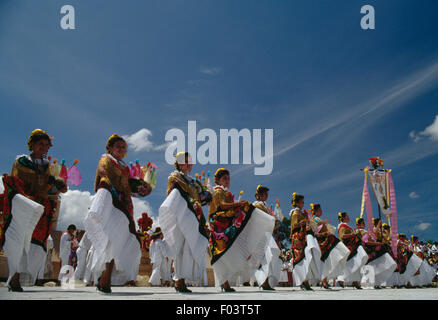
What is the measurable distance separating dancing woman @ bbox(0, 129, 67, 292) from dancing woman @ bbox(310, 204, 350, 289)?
243 inches

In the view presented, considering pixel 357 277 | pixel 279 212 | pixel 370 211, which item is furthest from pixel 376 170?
pixel 279 212

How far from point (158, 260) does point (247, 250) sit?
7238mm

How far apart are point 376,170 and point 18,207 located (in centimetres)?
1395

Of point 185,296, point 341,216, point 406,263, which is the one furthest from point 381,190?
point 185,296

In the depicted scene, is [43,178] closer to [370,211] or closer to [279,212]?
[279,212]

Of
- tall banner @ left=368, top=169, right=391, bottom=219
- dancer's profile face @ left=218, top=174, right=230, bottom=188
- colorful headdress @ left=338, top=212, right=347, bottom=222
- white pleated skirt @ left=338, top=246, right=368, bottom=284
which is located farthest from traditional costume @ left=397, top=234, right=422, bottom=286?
dancer's profile face @ left=218, top=174, right=230, bottom=188

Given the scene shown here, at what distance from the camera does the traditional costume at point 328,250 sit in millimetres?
8430

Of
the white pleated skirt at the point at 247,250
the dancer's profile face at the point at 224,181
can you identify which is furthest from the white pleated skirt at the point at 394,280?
the dancer's profile face at the point at 224,181

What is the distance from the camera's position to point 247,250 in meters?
5.80

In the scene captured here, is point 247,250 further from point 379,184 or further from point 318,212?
point 379,184

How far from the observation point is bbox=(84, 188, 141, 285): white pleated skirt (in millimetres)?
3910

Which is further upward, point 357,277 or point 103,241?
point 103,241
